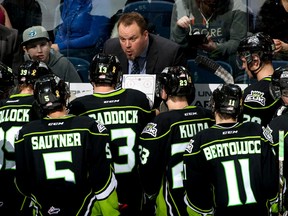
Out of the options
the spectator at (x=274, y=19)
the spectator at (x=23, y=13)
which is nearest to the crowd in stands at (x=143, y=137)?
the spectator at (x=274, y=19)

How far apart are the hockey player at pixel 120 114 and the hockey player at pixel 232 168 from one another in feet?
2.22

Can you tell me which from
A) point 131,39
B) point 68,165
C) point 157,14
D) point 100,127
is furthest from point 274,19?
point 68,165

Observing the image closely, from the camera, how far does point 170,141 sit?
668cm

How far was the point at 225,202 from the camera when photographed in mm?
6250

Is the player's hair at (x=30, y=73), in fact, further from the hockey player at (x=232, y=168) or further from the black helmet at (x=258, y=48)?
the black helmet at (x=258, y=48)

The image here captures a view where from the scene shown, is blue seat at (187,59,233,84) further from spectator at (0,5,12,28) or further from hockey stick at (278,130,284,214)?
spectator at (0,5,12,28)

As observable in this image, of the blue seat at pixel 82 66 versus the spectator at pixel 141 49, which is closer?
the spectator at pixel 141 49

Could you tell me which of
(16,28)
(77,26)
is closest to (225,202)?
(77,26)

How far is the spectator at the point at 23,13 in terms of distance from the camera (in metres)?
9.22

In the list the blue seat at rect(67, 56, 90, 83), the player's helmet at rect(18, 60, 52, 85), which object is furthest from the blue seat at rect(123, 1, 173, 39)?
the player's helmet at rect(18, 60, 52, 85)

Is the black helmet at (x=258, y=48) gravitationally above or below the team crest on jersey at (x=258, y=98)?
above

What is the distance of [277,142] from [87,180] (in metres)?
1.46

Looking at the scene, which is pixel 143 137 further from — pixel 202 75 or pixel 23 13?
pixel 23 13

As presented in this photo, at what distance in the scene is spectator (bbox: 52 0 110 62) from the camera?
879 centimetres
